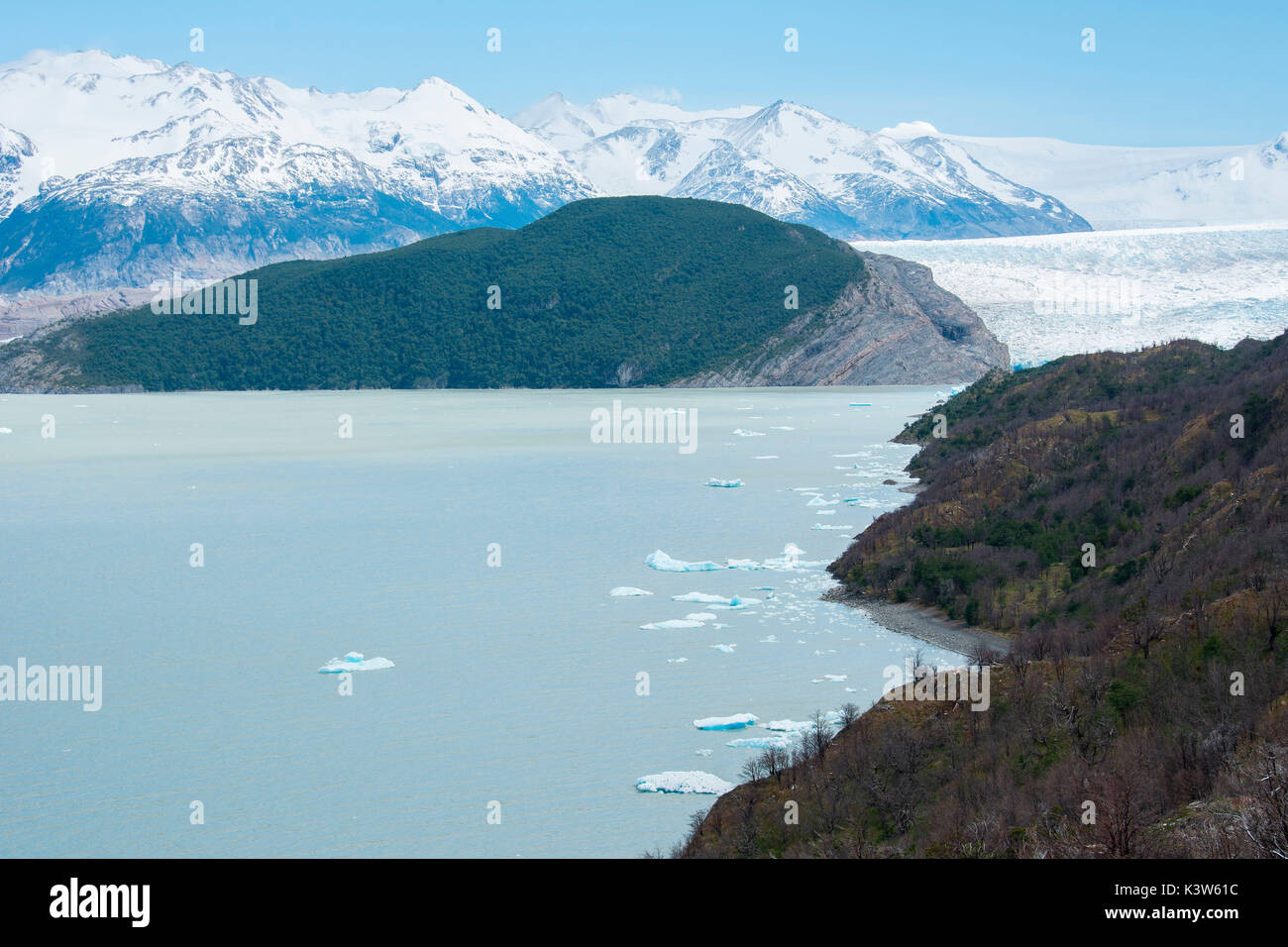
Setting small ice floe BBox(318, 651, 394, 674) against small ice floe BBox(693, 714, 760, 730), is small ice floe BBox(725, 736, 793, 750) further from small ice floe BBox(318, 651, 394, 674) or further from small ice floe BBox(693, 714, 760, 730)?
small ice floe BBox(318, 651, 394, 674)

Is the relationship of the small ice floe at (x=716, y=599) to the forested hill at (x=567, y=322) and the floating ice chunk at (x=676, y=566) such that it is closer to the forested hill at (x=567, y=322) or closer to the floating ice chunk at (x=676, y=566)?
the floating ice chunk at (x=676, y=566)

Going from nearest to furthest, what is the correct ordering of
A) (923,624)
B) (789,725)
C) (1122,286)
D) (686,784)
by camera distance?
(686,784), (789,725), (923,624), (1122,286)

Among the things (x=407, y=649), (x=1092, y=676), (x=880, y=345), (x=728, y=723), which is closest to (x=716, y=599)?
(x=407, y=649)

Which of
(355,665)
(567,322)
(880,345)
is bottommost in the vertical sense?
(355,665)

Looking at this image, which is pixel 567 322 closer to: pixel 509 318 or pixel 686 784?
pixel 509 318

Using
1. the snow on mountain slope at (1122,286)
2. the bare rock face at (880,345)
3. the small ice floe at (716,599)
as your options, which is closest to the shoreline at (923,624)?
the small ice floe at (716,599)

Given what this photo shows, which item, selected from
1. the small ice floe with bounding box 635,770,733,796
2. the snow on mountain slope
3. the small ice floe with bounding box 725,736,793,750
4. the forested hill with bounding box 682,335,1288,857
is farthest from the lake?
the snow on mountain slope
